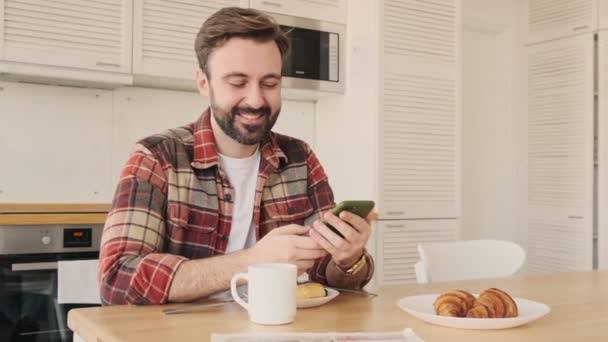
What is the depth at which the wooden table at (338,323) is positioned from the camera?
3.09 feet

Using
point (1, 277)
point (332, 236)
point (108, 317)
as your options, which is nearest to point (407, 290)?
point (332, 236)

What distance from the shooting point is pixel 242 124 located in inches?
56.4

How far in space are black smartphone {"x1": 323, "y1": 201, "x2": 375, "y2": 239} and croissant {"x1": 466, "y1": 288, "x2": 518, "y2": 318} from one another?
0.25m

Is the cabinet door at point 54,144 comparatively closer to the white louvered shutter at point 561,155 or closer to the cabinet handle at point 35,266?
the cabinet handle at point 35,266

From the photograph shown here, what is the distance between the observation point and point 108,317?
103 cm

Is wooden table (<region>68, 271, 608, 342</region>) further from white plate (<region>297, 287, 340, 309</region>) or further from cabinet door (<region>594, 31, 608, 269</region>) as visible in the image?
cabinet door (<region>594, 31, 608, 269</region>)

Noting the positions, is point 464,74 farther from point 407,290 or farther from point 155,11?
point 407,290

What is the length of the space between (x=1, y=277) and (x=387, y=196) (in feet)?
6.14

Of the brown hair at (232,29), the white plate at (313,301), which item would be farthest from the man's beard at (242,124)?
the white plate at (313,301)

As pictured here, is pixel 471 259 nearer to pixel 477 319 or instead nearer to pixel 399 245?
pixel 477 319

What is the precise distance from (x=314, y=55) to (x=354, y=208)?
7.65ft

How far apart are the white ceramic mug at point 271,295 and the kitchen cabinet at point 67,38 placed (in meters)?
2.02

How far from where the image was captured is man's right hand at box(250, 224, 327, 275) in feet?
3.71

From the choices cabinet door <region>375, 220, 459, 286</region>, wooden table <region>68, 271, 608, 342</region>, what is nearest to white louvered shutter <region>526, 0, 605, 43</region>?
cabinet door <region>375, 220, 459, 286</region>
